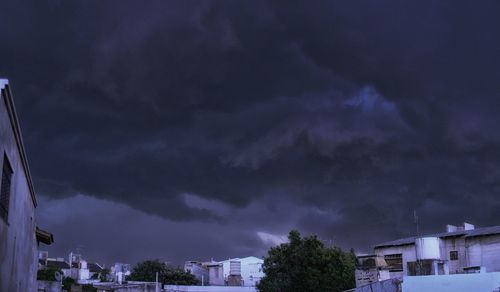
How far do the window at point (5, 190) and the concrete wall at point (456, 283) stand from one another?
1977cm

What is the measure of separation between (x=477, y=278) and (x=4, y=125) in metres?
21.2

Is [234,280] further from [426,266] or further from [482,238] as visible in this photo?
[426,266]

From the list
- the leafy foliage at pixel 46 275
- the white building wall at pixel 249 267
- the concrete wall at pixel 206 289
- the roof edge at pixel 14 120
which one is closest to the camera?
the roof edge at pixel 14 120

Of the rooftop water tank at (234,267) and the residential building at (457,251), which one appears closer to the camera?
the residential building at (457,251)

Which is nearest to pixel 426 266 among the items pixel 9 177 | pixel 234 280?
pixel 9 177

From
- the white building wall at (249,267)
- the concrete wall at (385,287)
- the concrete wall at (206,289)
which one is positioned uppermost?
the white building wall at (249,267)

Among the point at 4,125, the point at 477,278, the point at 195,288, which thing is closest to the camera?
the point at 4,125

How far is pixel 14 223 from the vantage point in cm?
1950

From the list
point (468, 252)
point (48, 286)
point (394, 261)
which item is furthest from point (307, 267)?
point (48, 286)

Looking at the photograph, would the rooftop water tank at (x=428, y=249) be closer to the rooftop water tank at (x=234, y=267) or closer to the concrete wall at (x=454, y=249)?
Result: the concrete wall at (x=454, y=249)

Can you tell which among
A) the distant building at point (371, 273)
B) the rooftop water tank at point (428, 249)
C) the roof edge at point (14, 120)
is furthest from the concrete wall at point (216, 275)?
the roof edge at point (14, 120)

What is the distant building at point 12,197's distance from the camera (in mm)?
15555

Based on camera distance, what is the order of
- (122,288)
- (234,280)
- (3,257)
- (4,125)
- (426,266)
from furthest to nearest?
(234,280) → (122,288) → (426,266) → (3,257) → (4,125)

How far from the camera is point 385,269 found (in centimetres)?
4931
